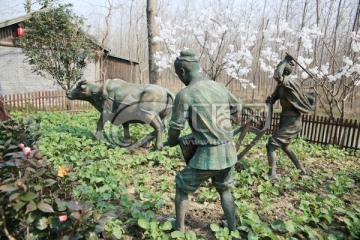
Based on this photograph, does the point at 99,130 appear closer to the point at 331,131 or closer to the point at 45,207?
the point at 45,207

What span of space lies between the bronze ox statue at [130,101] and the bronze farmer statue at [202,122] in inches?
130

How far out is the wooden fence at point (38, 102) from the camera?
40.7 ft

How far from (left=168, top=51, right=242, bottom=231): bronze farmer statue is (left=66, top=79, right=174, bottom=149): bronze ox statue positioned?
330 centimetres

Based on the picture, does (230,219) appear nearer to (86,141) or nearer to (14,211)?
(14,211)

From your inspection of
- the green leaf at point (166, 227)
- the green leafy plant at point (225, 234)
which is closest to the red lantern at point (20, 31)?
the green leaf at point (166, 227)

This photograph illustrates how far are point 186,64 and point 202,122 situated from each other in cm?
58

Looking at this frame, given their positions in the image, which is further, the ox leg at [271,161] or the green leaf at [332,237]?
the ox leg at [271,161]

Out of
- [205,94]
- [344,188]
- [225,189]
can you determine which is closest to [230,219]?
[225,189]

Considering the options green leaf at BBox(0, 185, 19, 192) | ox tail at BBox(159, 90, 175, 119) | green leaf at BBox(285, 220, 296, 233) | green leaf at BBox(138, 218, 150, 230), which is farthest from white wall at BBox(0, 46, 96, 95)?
green leaf at BBox(0, 185, 19, 192)

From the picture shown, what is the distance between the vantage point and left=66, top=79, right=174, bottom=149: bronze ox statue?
20.8ft

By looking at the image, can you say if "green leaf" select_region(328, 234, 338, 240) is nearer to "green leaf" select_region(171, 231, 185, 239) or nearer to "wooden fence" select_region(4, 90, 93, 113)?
"green leaf" select_region(171, 231, 185, 239)

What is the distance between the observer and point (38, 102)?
13211 mm

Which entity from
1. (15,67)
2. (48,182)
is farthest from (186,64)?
(15,67)

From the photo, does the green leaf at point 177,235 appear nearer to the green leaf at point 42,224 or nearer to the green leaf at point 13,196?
the green leaf at point 42,224
